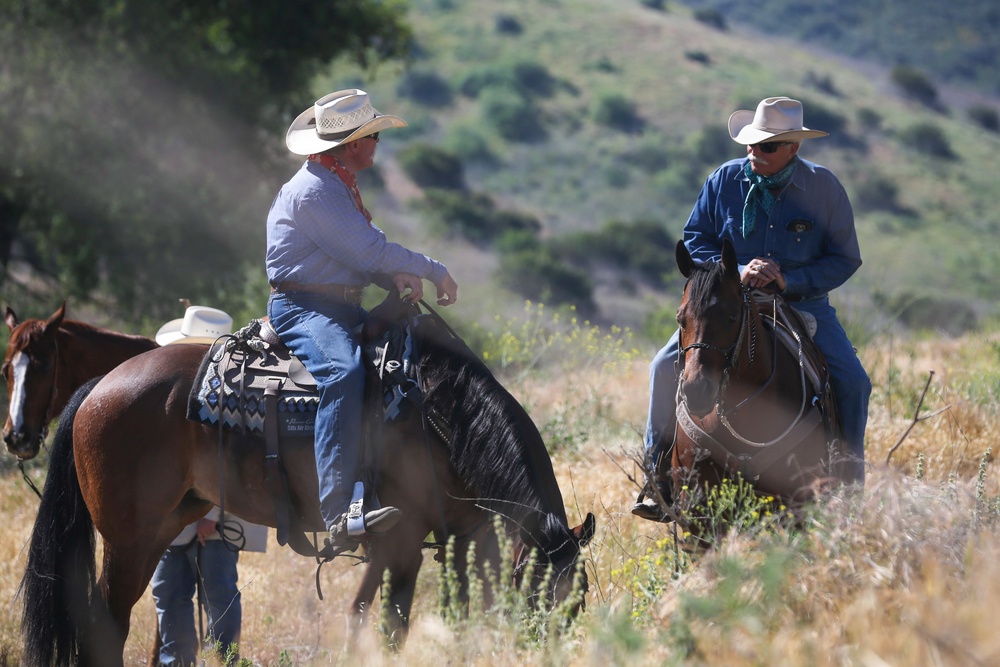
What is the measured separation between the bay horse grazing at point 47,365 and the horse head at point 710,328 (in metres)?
3.69

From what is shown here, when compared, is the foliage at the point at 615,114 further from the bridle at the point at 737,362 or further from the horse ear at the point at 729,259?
the horse ear at the point at 729,259

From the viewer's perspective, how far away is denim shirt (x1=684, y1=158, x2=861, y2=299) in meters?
5.59

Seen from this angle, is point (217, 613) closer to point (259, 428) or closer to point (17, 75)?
point (259, 428)

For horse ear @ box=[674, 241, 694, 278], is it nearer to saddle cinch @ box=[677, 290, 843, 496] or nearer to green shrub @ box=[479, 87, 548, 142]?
saddle cinch @ box=[677, 290, 843, 496]

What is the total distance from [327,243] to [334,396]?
2.65 ft

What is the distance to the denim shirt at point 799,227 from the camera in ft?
18.3

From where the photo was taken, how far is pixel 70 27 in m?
18.5

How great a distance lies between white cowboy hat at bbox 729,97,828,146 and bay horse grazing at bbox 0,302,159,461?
406cm

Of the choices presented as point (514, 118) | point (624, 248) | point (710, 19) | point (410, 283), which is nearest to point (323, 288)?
point (410, 283)

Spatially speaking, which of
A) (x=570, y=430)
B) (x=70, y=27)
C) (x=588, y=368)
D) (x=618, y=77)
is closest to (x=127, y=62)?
(x=70, y=27)

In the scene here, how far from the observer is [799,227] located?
5672mm

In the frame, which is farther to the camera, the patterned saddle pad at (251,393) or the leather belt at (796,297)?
the leather belt at (796,297)

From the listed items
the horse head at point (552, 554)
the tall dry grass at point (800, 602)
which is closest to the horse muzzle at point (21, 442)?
the tall dry grass at point (800, 602)

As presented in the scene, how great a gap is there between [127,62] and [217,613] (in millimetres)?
14912
